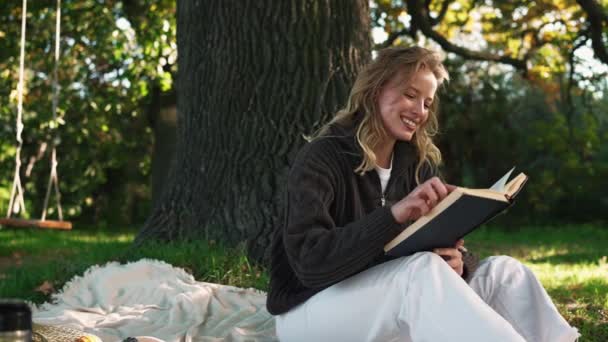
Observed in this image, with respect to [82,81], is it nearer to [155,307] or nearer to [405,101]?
[155,307]

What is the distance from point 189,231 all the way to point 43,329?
265 centimetres

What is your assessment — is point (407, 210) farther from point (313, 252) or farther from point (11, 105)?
point (11, 105)

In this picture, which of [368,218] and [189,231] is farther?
[189,231]

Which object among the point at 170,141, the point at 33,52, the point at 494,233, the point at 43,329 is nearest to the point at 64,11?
the point at 33,52

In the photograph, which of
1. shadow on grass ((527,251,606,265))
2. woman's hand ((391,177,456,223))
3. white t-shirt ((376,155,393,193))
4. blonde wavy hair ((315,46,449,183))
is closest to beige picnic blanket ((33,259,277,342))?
white t-shirt ((376,155,393,193))

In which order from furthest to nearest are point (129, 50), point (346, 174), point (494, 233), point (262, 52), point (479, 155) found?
point (479, 155), point (494, 233), point (129, 50), point (262, 52), point (346, 174)

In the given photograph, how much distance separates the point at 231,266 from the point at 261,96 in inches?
45.7

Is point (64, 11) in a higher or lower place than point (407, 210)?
higher

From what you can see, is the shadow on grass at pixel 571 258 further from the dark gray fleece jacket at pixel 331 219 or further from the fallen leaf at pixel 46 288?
the dark gray fleece jacket at pixel 331 219

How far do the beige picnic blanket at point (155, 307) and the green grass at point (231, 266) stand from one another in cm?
36

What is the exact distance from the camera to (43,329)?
361 centimetres

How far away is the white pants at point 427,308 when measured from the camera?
117 inches

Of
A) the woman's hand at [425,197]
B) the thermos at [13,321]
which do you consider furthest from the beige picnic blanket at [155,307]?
the thermos at [13,321]

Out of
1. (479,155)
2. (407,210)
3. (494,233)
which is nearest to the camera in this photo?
(407,210)
